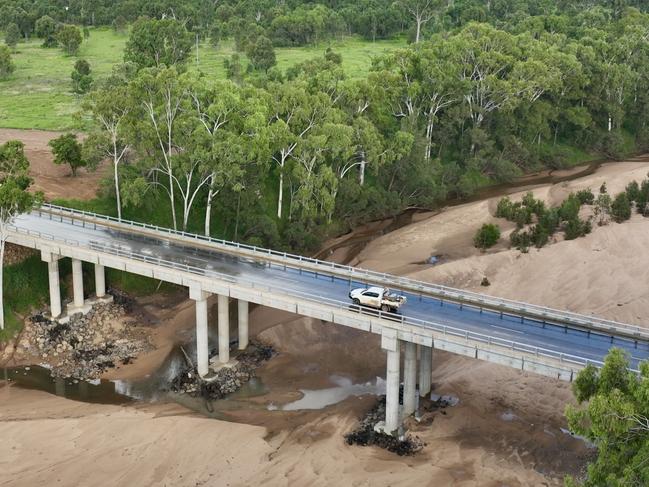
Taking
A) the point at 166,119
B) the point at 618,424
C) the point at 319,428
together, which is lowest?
the point at 319,428

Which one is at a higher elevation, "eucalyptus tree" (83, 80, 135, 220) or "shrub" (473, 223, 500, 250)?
"eucalyptus tree" (83, 80, 135, 220)

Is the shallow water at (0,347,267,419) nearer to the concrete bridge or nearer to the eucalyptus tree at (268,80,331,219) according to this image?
the concrete bridge

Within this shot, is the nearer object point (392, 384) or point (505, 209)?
point (392, 384)

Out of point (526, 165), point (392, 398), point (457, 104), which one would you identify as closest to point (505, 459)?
point (392, 398)

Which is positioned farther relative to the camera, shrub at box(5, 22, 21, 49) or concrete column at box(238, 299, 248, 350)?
shrub at box(5, 22, 21, 49)

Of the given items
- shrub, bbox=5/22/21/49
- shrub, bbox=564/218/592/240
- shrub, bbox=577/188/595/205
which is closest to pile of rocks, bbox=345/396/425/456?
shrub, bbox=564/218/592/240

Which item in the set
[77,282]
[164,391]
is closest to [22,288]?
[77,282]

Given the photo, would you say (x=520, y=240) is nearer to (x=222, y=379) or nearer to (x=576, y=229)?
(x=576, y=229)
